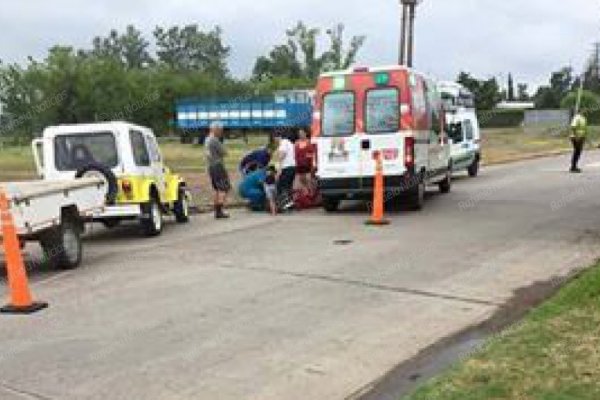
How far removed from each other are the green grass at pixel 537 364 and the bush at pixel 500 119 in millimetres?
78708

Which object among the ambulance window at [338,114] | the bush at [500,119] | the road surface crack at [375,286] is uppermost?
the ambulance window at [338,114]

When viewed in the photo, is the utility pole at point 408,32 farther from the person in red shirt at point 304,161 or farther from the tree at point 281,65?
the tree at point 281,65

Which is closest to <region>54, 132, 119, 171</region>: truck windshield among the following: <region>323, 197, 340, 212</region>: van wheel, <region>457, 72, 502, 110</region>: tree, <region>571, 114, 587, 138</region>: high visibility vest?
<region>323, 197, 340, 212</region>: van wheel

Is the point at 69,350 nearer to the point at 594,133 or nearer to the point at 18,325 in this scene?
the point at 18,325

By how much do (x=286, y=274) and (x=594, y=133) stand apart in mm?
55441

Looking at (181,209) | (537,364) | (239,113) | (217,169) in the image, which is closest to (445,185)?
(217,169)

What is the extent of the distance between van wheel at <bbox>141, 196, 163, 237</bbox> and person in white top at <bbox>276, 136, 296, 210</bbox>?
392 cm

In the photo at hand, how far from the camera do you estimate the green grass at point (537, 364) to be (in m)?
6.50

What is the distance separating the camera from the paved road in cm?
748

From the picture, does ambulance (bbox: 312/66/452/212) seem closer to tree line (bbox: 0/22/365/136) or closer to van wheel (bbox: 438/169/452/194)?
van wheel (bbox: 438/169/452/194)

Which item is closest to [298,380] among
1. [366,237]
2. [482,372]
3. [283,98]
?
[482,372]

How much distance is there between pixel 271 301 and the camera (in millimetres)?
10156

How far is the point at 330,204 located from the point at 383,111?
211 centimetres

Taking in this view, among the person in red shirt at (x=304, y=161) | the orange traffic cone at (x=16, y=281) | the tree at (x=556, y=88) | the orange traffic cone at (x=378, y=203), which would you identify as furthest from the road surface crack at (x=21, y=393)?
the tree at (x=556, y=88)
